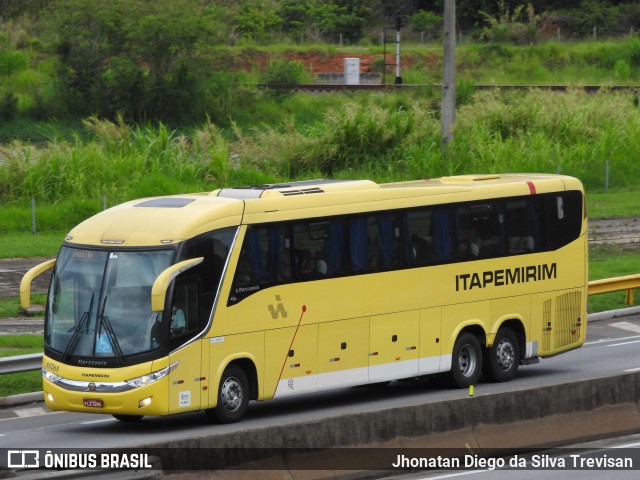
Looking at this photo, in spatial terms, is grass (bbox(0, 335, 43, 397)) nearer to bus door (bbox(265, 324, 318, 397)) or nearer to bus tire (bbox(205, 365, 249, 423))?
bus tire (bbox(205, 365, 249, 423))

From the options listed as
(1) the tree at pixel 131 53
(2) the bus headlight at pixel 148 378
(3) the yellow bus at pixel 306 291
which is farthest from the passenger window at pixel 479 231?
(1) the tree at pixel 131 53

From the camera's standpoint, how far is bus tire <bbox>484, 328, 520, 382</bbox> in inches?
818

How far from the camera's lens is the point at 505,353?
20984 mm

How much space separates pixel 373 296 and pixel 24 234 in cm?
1947

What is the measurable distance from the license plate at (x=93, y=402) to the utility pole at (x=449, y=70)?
2088 centimetres

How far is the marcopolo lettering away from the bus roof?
1200mm

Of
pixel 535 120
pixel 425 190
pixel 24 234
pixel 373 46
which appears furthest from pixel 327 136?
pixel 373 46

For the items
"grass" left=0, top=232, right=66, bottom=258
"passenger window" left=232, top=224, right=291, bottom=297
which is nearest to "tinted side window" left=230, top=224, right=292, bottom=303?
"passenger window" left=232, top=224, right=291, bottom=297

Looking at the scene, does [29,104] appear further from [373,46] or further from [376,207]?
A: [376,207]

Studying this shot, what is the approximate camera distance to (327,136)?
4300 centimetres

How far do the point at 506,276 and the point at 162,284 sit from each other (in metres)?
6.87

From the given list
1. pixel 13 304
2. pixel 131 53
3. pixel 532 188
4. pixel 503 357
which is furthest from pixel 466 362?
pixel 131 53

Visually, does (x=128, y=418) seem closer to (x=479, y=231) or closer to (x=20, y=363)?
(x=20, y=363)

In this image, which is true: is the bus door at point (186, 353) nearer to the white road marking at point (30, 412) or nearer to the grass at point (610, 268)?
the white road marking at point (30, 412)
